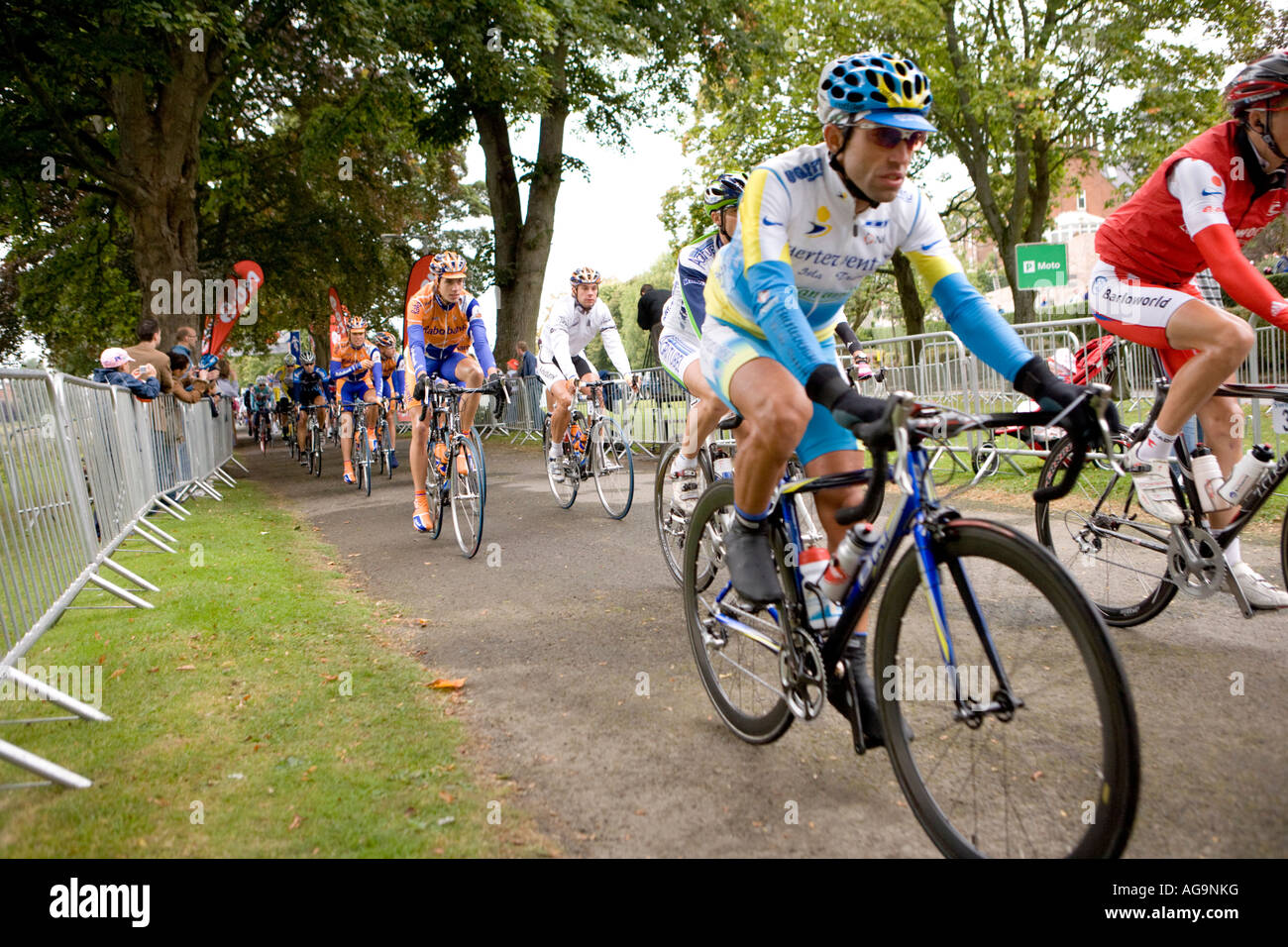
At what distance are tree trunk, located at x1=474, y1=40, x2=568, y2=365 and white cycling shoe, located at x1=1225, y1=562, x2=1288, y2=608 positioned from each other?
2013cm

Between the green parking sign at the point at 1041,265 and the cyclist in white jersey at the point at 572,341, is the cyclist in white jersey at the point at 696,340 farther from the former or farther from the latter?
the green parking sign at the point at 1041,265

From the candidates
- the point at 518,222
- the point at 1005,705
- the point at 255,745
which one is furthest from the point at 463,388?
the point at 518,222

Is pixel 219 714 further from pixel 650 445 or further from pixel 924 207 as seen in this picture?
pixel 650 445

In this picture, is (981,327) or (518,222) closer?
(981,327)

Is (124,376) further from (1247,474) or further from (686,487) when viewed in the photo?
(1247,474)

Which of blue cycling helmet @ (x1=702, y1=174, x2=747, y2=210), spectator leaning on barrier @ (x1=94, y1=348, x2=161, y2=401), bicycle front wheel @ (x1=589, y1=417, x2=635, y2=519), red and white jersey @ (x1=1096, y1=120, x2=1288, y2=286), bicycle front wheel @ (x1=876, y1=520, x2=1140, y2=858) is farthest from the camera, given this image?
spectator leaning on barrier @ (x1=94, y1=348, x2=161, y2=401)

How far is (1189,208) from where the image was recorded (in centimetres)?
407

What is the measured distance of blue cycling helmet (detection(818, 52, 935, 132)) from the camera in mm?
2859

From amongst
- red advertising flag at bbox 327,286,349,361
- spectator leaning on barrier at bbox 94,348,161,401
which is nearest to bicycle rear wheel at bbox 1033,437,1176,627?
spectator leaning on barrier at bbox 94,348,161,401

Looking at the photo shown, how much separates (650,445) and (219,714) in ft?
40.1

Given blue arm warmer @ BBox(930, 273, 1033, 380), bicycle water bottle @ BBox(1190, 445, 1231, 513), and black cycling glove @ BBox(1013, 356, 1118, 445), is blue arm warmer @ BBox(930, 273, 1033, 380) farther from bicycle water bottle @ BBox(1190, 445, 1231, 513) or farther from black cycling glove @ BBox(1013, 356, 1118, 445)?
bicycle water bottle @ BBox(1190, 445, 1231, 513)

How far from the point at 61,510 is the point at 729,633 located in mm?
4140

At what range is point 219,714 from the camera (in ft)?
13.5
